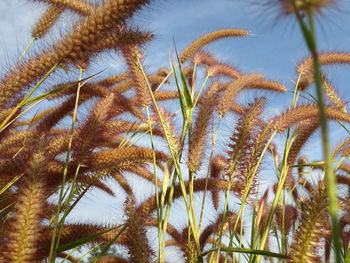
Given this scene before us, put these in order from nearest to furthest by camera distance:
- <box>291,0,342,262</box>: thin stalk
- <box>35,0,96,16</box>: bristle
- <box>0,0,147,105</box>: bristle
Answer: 1. <box>291,0,342,262</box>: thin stalk
2. <box>0,0,147,105</box>: bristle
3. <box>35,0,96,16</box>: bristle

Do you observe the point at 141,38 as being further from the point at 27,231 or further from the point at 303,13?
the point at 303,13

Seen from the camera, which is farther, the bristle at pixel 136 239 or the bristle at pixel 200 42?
the bristle at pixel 200 42

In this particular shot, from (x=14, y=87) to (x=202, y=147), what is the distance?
2.16 feet

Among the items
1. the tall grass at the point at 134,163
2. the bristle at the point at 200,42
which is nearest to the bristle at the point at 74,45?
the tall grass at the point at 134,163

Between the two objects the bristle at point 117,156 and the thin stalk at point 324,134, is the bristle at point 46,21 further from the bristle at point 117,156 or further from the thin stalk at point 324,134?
the thin stalk at point 324,134

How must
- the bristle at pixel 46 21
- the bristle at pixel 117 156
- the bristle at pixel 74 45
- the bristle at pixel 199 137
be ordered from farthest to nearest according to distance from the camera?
the bristle at pixel 46 21
the bristle at pixel 117 156
the bristle at pixel 199 137
the bristle at pixel 74 45

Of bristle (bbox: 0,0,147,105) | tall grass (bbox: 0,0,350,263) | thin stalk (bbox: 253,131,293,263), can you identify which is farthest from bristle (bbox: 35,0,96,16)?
thin stalk (bbox: 253,131,293,263)

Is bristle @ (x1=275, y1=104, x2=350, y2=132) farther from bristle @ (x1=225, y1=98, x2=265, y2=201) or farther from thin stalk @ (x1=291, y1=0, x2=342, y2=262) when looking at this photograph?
thin stalk @ (x1=291, y1=0, x2=342, y2=262)

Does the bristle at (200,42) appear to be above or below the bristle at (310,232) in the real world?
above

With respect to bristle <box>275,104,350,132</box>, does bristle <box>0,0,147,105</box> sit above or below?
below

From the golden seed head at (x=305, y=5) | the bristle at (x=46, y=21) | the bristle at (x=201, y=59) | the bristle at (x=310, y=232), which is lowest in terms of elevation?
the bristle at (x=310, y=232)

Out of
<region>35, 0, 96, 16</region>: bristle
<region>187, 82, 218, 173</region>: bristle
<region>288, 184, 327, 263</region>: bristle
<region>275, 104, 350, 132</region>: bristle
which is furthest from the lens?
<region>35, 0, 96, 16</region>: bristle

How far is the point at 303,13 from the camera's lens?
1.52 feet

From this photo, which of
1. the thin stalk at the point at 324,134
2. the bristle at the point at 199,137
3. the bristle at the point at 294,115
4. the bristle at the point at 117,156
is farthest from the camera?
the bristle at the point at 117,156
